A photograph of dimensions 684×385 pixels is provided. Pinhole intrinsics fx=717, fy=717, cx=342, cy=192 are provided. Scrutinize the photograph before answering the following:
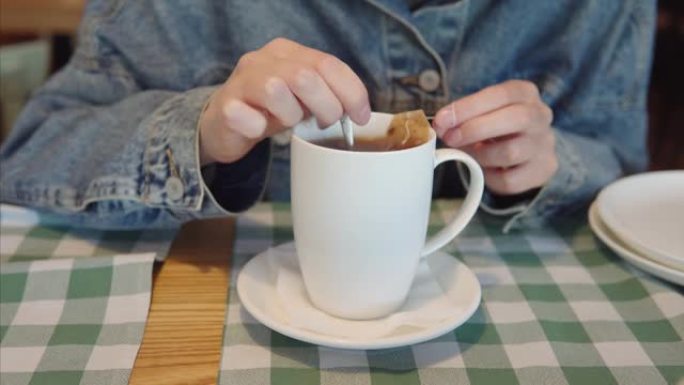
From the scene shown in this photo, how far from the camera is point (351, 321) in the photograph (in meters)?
0.55

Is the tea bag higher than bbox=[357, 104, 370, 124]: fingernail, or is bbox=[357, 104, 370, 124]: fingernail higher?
bbox=[357, 104, 370, 124]: fingernail

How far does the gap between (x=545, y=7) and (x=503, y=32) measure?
0.06 m

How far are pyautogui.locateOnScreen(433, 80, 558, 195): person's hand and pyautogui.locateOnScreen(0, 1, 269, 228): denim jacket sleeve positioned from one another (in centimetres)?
20

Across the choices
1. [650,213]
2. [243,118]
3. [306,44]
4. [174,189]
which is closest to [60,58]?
[306,44]

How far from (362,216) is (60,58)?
4.78 ft

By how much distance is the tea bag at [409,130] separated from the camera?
1.80 ft

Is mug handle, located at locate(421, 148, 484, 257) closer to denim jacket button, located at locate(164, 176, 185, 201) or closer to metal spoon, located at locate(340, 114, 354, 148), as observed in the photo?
metal spoon, located at locate(340, 114, 354, 148)

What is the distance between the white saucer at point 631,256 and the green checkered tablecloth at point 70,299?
41 centimetres

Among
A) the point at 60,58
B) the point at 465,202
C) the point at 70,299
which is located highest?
the point at 465,202

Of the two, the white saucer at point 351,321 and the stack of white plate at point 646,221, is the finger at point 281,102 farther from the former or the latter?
the stack of white plate at point 646,221

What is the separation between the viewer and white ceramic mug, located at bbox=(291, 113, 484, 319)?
19.6 inches

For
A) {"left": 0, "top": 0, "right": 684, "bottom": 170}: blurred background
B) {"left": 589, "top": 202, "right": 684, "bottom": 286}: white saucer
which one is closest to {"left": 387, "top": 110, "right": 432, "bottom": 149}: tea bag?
{"left": 589, "top": 202, "right": 684, "bottom": 286}: white saucer

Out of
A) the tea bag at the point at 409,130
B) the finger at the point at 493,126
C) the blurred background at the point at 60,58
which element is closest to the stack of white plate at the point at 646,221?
the finger at the point at 493,126

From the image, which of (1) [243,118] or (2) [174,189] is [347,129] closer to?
(1) [243,118]
